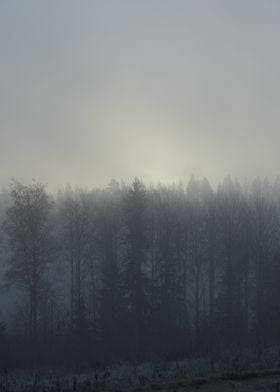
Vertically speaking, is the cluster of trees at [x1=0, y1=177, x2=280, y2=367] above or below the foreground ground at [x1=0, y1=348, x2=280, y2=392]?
above

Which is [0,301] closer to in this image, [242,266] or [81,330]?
[242,266]

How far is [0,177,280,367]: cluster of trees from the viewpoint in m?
33.1

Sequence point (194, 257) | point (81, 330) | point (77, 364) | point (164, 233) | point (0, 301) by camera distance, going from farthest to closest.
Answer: point (0, 301)
point (194, 257)
point (164, 233)
point (81, 330)
point (77, 364)

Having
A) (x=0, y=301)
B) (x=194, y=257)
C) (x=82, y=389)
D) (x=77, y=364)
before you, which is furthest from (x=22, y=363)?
A: (x=0, y=301)

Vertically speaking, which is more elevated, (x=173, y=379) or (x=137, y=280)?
(x=137, y=280)

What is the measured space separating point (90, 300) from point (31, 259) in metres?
20.0

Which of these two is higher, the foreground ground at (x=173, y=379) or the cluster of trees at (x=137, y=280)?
the cluster of trees at (x=137, y=280)

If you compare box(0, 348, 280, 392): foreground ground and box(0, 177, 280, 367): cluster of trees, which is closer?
box(0, 348, 280, 392): foreground ground

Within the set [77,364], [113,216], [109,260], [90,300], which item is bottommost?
[77,364]

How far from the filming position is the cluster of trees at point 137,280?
33.1 m

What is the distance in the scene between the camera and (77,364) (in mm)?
28516

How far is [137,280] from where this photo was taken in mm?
38469

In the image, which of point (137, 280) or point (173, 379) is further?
point (137, 280)

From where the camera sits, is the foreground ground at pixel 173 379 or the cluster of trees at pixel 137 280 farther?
the cluster of trees at pixel 137 280
